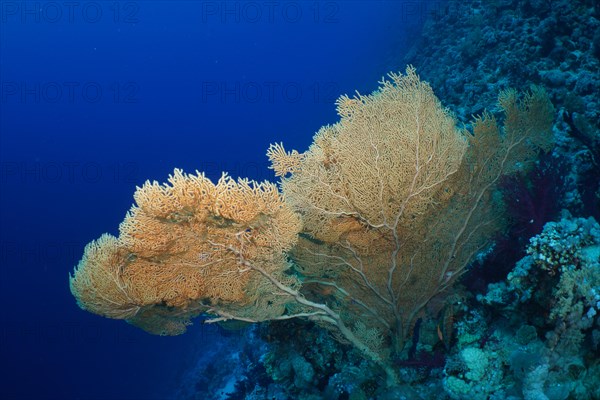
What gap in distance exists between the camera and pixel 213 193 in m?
3.35

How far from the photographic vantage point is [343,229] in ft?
15.5

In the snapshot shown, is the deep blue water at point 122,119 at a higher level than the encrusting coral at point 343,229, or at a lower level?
higher

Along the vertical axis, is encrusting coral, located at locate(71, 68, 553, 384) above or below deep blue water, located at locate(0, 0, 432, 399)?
below

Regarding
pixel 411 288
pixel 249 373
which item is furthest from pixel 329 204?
pixel 249 373

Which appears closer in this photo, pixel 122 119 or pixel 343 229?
pixel 343 229

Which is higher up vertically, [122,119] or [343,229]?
[122,119]

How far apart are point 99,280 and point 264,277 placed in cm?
184

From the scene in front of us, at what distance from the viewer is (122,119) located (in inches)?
3669

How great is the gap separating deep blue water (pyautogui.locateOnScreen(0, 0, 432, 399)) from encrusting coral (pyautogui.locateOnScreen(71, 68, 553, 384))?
11.8m

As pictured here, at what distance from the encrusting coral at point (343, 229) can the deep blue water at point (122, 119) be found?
11845 mm

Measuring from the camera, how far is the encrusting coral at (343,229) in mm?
3658

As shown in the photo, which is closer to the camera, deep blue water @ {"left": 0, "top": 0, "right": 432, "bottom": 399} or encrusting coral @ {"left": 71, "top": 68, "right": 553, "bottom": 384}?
encrusting coral @ {"left": 71, "top": 68, "right": 553, "bottom": 384}

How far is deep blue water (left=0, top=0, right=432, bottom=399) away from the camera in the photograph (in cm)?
4227

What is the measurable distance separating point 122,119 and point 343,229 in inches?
4075
